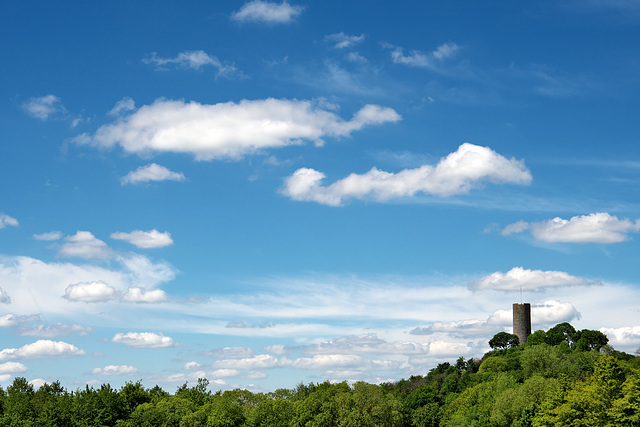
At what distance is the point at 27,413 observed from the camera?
425ft

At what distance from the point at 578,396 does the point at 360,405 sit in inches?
1799

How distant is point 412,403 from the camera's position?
533ft

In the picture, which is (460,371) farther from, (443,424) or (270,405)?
(270,405)

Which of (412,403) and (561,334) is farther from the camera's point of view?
(561,334)

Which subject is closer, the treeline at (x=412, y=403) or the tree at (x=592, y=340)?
the treeline at (x=412, y=403)

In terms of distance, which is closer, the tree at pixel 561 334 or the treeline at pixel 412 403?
the treeline at pixel 412 403

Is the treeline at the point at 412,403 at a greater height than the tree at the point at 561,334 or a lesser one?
lesser

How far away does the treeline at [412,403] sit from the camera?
88.8 m

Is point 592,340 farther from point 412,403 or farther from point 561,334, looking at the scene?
point 412,403

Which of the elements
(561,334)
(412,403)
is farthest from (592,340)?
(412,403)

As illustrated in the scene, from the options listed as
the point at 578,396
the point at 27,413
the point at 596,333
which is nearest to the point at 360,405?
the point at 578,396

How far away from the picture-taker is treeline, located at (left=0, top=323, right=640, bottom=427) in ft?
291

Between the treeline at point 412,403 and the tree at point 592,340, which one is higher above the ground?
the tree at point 592,340

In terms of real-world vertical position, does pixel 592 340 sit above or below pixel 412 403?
above
